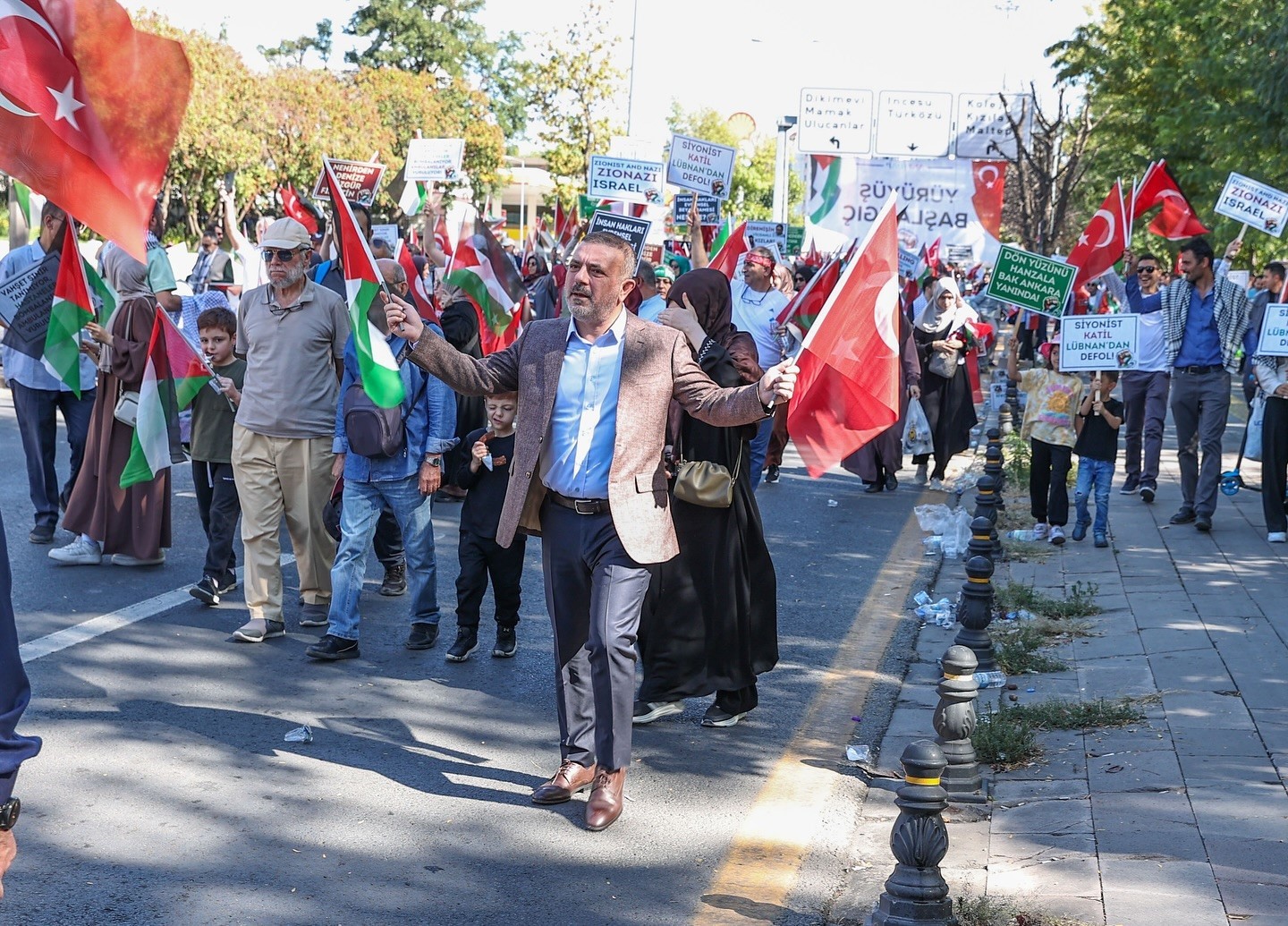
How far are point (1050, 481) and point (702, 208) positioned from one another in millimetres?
10369

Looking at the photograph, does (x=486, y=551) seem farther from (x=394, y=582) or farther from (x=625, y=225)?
(x=625, y=225)

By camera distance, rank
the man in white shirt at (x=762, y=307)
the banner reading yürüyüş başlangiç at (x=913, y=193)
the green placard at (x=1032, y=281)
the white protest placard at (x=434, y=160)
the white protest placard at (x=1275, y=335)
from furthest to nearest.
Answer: the banner reading yürüyüş başlangiç at (x=913, y=193), the white protest placard at (x=434, y=160), the man in white shirt at (x=762, y=307), the green placard at (x=1032, y=281), the white protest placard at (x=1275, y=335)

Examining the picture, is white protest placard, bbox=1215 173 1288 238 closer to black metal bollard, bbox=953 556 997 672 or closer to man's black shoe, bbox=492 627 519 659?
black metal bollard, bbox=953 556 997 672

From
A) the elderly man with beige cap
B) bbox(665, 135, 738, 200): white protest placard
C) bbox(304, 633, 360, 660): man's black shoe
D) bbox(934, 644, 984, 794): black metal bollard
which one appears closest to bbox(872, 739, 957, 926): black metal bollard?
bbox(934, 644, 984, 794): black metal bollard

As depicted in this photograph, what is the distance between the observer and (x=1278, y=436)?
10922 millimetres

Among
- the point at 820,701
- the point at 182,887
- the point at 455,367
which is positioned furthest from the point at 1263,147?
the point at 182,887

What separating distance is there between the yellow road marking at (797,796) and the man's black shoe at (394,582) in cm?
259

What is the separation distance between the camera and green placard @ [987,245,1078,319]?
37.4ft

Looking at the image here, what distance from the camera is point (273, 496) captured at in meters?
7.79

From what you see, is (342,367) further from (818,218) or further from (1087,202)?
(1087,202)

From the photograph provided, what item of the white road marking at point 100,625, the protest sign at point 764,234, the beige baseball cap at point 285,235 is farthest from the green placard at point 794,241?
the beige baseball cap at point 285,235

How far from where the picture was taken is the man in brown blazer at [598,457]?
5.30m

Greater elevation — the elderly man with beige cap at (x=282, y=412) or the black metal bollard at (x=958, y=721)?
the elderly man with beige cap at (x=282, y=412)

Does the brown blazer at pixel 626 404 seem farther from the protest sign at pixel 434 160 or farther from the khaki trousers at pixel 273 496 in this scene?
the protest sign at pixel 434 160
